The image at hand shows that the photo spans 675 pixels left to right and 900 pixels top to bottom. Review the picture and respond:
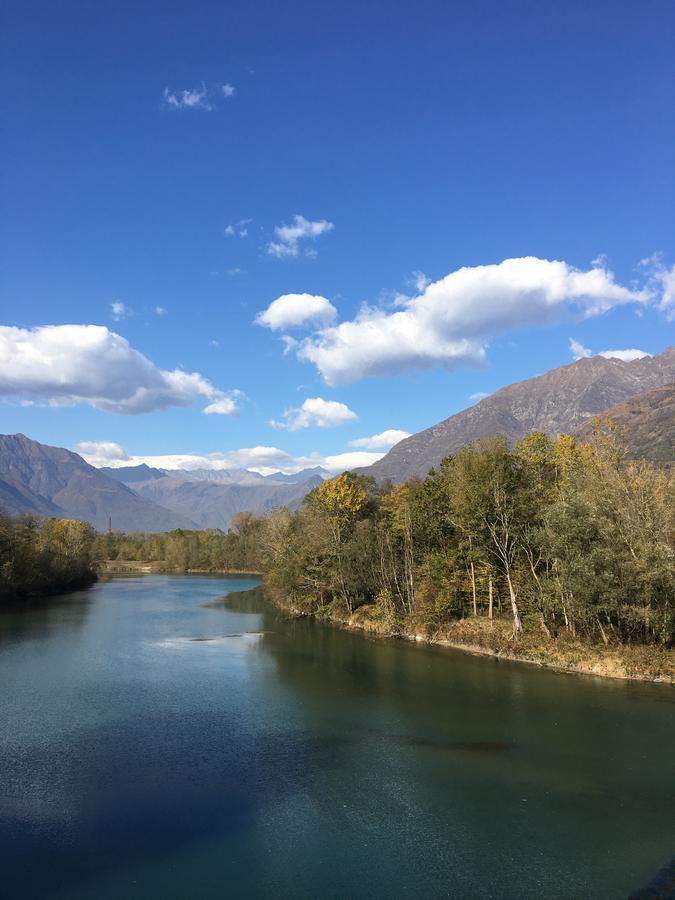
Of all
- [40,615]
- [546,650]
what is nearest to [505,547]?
[546,650]

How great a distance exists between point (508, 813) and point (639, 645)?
76.1ft

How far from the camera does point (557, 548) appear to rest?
1501 inches

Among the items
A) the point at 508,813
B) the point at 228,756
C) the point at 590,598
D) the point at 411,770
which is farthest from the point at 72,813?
the point at 590,598

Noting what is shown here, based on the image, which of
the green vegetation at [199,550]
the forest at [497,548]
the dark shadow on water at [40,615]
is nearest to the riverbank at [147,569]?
the green vegetation at [199,550]

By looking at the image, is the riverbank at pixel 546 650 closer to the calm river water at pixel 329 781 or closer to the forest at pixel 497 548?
the forest at pixel 497 548

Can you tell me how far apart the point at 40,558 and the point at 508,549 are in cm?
7717

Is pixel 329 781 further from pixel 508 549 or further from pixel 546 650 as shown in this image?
pixel 508 549

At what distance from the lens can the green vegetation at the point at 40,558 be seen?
79562 millimetres

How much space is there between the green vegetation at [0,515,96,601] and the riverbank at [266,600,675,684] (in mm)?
54166

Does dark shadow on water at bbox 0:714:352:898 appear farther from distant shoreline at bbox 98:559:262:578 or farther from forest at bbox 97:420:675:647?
distant shoreline at bbox 98:559:262:578

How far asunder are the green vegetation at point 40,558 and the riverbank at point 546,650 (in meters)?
54.2

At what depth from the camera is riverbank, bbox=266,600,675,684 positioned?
3466 cm

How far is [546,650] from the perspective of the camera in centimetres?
4038

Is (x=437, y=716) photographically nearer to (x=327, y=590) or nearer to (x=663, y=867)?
(x=663, y=867)
